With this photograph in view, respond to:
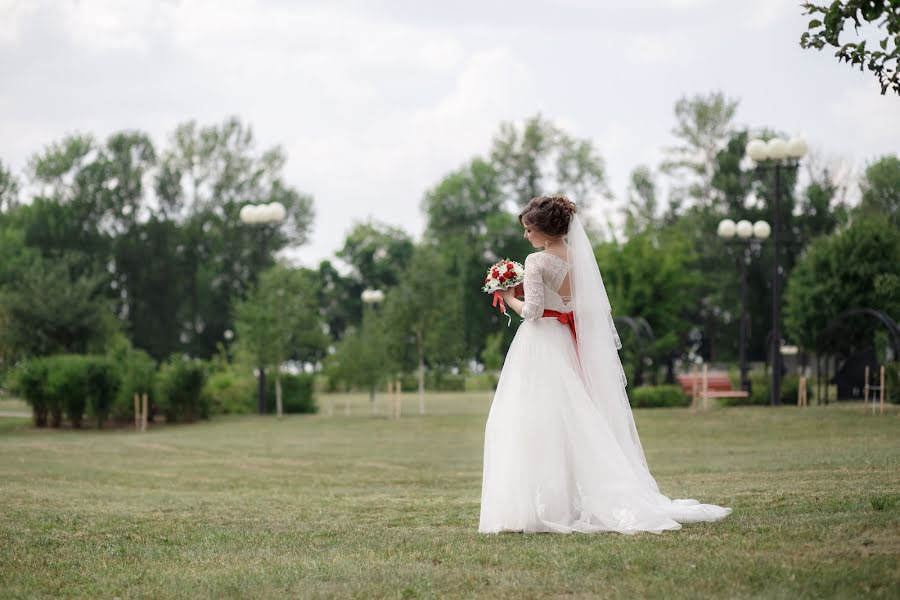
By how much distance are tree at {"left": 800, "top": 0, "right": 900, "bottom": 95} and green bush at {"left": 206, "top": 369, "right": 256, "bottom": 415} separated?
3201 cm

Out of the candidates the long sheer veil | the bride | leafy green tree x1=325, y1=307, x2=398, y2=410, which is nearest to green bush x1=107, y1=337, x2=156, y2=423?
leafy green tree x1=325, y1=307, x2=398, y2=410

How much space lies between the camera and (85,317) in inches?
1465

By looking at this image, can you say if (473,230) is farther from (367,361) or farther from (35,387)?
(35,387)

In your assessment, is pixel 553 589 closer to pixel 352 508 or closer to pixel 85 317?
pixel 352 508

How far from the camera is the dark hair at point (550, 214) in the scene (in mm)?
8438

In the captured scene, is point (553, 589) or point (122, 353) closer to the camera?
point (553, 589)

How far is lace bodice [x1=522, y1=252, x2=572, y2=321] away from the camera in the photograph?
27.4ft

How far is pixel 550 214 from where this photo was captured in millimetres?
8430

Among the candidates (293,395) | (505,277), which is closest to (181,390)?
(293,395)

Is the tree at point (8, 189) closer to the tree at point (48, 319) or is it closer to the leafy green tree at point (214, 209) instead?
the leafy green tree at point (214, 209)

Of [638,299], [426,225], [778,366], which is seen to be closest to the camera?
[778,366]

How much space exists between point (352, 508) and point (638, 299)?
4205cm

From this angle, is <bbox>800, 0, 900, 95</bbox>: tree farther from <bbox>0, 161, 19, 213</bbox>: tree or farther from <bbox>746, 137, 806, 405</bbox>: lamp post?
<bbox>0, 161, 19, 213</bbox>: tree

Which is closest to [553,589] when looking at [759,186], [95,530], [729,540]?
[729,540]
